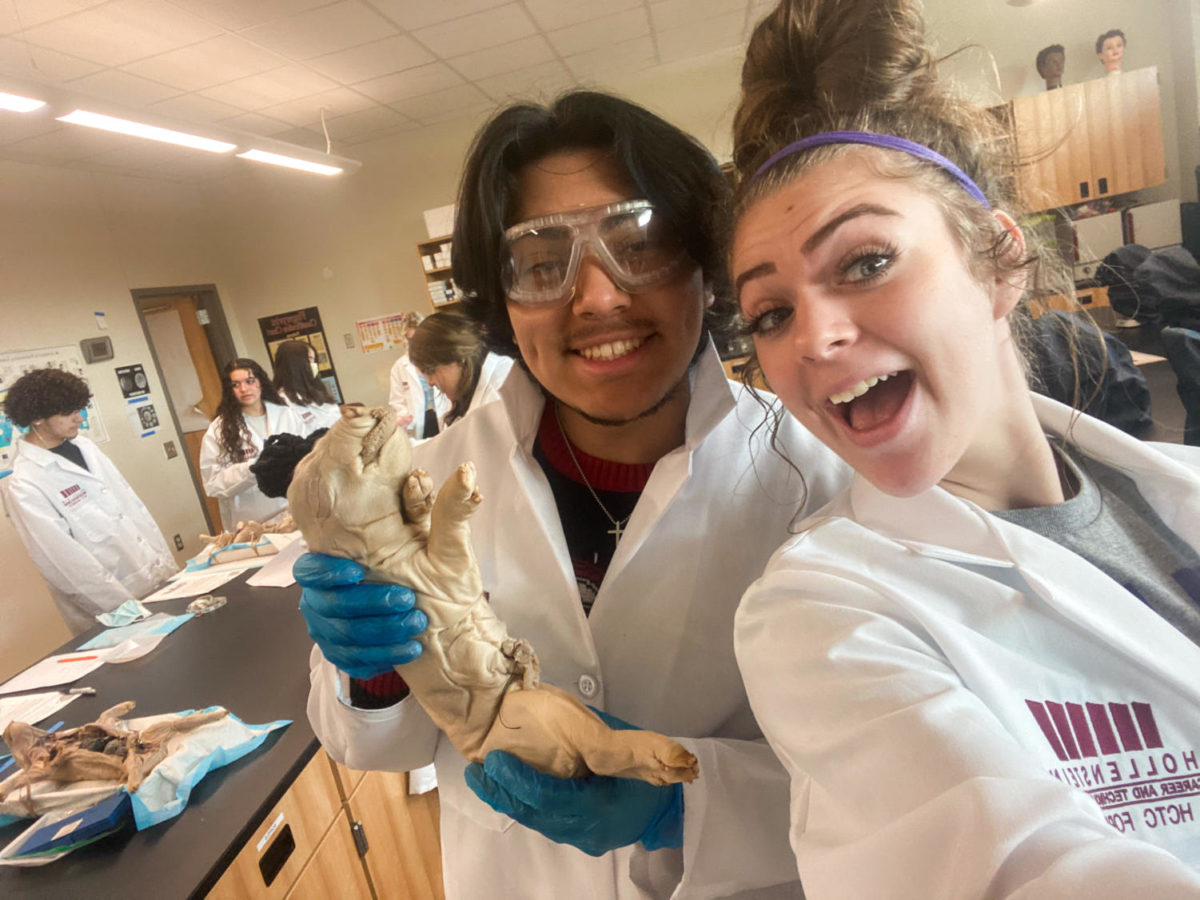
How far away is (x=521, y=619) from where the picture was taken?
1417 millimetres

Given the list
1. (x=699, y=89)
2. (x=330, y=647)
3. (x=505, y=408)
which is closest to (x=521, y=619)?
(x=330, y=647)

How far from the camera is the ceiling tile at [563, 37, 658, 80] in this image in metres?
6.01

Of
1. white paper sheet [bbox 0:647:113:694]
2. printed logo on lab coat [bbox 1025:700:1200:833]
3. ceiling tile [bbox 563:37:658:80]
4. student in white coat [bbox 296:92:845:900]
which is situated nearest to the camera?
printed logo on lab coat [bbox 1025:700:1200:833]

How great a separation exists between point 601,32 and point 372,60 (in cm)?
197

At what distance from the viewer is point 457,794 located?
1468 millimetres

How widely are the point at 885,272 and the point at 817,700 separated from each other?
594mm

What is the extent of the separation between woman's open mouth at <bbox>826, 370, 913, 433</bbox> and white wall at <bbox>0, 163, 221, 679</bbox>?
658 cm

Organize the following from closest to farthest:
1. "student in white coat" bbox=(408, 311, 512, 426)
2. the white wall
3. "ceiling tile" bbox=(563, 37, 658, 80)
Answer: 1. "student in white coat" bbox=(408, 311, 512, 426)
2. the white wall
3. "ceiling tile" bbox=(563, 37, 658, 80)

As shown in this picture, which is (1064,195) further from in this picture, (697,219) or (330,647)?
(330,647)

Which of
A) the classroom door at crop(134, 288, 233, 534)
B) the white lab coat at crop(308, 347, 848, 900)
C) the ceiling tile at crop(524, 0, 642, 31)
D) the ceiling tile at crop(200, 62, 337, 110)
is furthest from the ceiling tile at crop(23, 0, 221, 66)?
the white lab coat at crop(308, 347, 848, 900)

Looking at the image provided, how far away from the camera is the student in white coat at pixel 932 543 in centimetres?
72

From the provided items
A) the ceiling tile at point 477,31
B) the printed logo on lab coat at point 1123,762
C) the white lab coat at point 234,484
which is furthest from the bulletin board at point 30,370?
the printed logo on lab coat at point 1123,762

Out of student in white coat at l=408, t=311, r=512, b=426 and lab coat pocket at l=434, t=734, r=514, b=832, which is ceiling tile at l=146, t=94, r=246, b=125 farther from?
lab coat pocket at l=434, t=734, r=514, b=832

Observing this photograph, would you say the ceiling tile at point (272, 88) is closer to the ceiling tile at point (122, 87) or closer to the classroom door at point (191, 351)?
the ceiling tile at point (122, 87)
